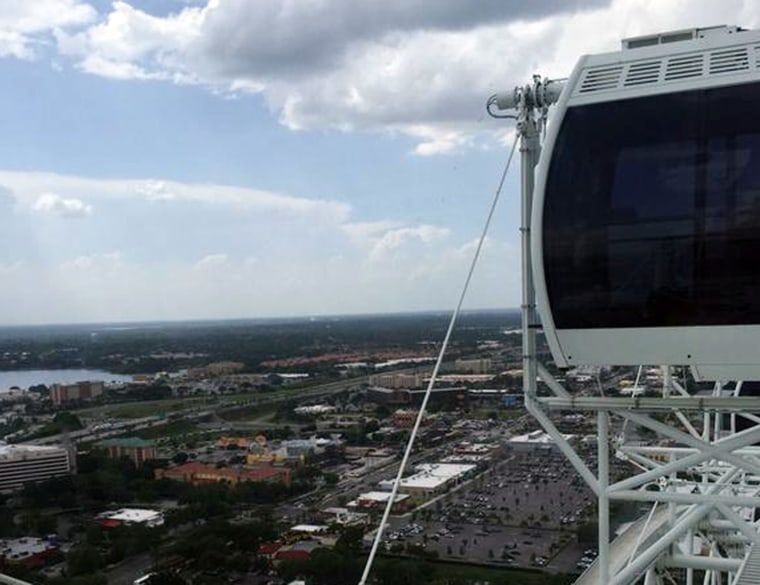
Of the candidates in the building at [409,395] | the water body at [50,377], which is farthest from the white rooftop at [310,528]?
the water body at [50,377]

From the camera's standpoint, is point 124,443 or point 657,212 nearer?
point 657,212

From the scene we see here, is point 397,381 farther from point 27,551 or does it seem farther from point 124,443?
point 27,551

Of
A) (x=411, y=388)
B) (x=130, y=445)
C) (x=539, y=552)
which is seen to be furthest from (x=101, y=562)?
(x=411, y=388)

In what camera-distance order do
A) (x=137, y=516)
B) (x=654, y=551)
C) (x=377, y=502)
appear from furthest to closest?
1. (x=377, y=502)
2. (x=137, y=516)
3. (x=654, y=551)

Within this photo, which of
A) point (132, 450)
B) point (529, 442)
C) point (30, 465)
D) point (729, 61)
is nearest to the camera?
point (729, 61)

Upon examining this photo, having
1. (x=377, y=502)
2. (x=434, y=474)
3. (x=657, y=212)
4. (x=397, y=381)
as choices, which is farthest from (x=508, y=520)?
(x=397, y=381)


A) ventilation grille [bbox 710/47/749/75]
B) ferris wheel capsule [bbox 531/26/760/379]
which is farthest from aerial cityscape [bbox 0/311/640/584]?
ventilation grille [bbox 710/47/749/75]

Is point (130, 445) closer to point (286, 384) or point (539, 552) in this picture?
point (539, 552)
